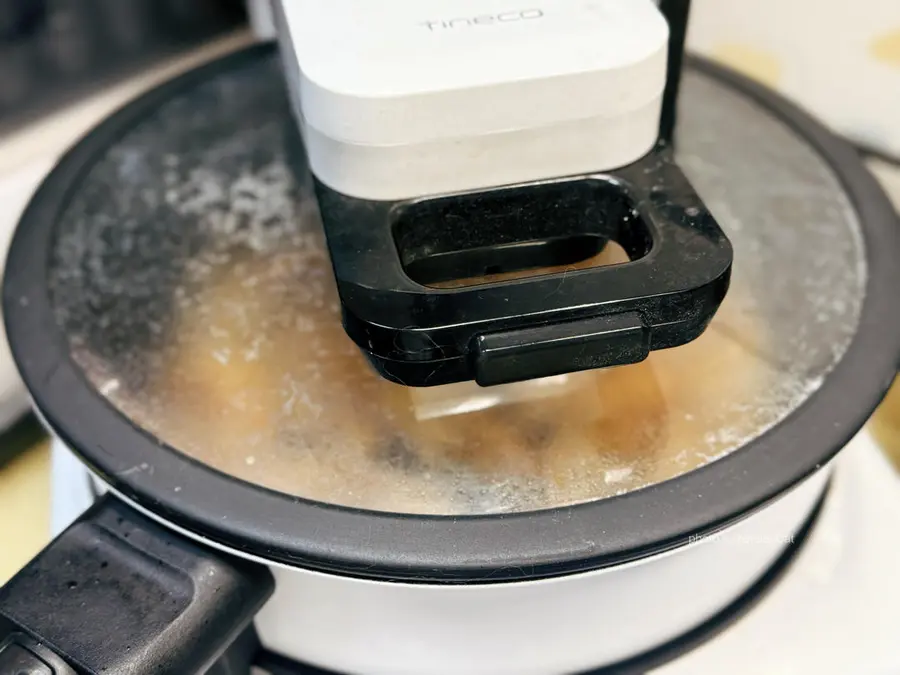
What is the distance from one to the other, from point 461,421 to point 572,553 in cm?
9

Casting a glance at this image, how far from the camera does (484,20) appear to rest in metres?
0.41

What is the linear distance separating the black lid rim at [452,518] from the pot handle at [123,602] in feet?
0.06

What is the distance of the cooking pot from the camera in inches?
14.5

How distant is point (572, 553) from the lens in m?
0.36

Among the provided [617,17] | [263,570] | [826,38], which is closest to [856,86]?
[826,38]

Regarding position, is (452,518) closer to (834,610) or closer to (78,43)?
(834,610)

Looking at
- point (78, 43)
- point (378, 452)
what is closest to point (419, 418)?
point (378, 452)

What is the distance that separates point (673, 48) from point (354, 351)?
0.23 m

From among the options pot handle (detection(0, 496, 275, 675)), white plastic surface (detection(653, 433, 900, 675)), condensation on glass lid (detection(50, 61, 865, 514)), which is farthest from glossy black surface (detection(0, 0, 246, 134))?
white plastic surface (detection(653, 433, 900, 675))

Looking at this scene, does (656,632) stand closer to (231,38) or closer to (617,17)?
(617,17)

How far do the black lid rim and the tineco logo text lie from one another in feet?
0.73

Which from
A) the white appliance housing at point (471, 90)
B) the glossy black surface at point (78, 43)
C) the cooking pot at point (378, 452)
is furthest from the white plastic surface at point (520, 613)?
the glossy black surface at point (78, 43)

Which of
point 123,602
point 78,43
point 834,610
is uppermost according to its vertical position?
point 78,43

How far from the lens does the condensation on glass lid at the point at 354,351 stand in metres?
0.40
